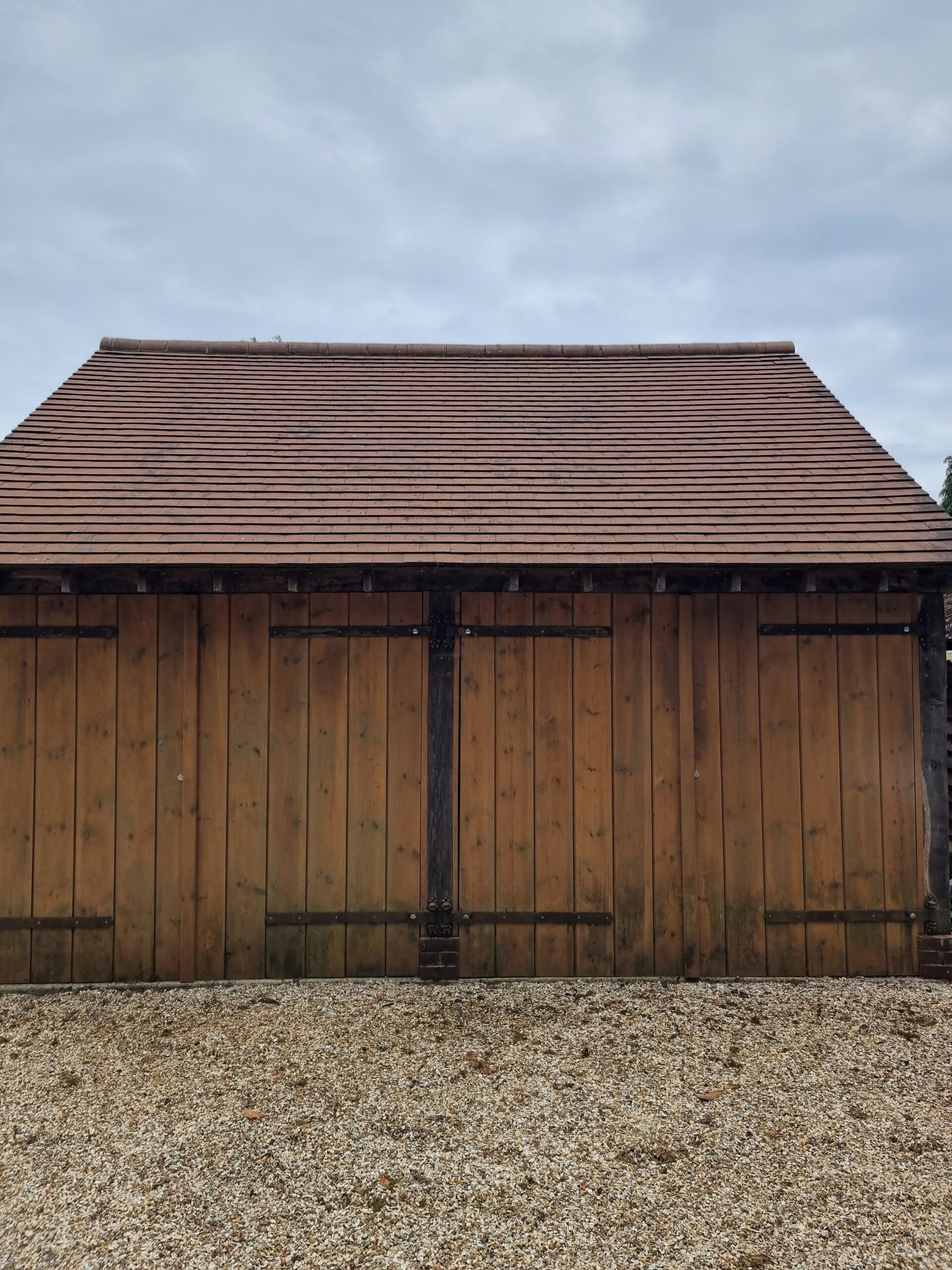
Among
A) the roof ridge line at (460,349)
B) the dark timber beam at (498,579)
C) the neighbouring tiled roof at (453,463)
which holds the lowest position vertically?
the dark timber beam at (498,579)

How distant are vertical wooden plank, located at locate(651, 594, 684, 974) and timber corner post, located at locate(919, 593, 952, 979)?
5.48 ft

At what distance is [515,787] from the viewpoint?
4.52 metres

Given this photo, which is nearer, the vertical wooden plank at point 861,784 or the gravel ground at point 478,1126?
the gravel ground at point 478,1126

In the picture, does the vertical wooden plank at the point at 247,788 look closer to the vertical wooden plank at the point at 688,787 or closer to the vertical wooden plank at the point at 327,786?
the vertical wooden plank at the point at 327,786

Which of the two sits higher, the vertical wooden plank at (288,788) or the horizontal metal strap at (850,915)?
the vertical wooden plank at (288,788)

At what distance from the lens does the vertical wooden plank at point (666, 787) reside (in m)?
4.47

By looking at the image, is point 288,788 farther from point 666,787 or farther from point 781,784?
point 781,784

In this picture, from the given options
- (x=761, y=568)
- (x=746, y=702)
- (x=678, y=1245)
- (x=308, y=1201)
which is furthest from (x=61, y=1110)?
(x=761, y=568)

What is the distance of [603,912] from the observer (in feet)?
14.6

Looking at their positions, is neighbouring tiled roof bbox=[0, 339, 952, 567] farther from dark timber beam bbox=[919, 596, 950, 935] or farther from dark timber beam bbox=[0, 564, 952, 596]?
dark timber beam bbox=[919, 596, 950, 935]

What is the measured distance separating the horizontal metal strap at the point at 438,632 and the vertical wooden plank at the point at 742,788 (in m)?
0.91

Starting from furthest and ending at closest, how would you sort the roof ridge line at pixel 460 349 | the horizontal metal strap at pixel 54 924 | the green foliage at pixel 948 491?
the green foliage at pixel 948 491 → the roof ridge line at pixel 460 349 → the horizontal metal strap at pixel 54 924

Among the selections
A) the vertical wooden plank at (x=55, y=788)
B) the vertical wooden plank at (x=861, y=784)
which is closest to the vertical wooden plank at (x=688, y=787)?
the vertical wooden plank at (x=861, y=784)

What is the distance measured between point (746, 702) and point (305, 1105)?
3.53m
